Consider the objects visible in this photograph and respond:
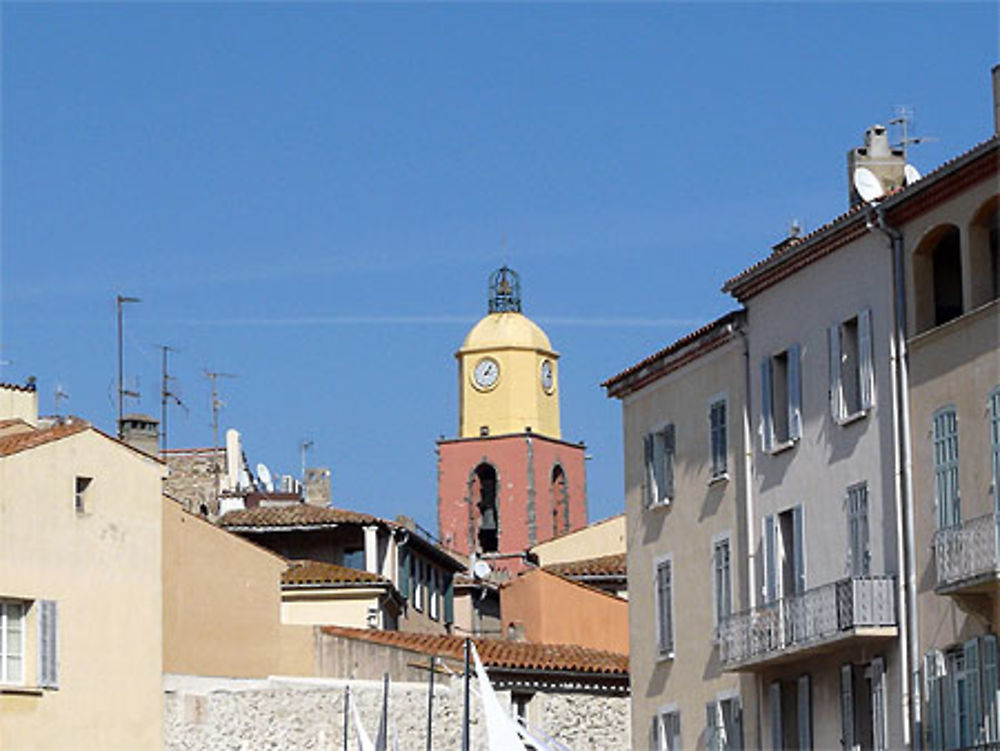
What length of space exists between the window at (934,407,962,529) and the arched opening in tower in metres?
92.2

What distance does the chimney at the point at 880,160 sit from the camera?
49.0m

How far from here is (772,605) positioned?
46531 mm

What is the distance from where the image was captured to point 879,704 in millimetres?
43844

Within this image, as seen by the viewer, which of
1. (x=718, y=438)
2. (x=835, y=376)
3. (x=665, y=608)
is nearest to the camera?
(x=835, y=376)

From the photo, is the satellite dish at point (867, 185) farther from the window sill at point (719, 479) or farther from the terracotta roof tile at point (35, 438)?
the terracotta roof tile at point (35, 438)

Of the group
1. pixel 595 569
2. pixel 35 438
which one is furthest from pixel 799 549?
pixel 595 569

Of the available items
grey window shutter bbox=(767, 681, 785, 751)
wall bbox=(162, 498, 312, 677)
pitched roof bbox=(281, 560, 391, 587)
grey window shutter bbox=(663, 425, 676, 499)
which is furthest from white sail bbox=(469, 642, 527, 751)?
pitched roof bbox=(281, 560, 391, 587)

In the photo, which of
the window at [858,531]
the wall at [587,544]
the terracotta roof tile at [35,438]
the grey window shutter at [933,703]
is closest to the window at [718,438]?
the window at [858,531]

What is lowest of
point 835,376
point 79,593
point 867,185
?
point 79,593

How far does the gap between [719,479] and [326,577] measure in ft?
61.1

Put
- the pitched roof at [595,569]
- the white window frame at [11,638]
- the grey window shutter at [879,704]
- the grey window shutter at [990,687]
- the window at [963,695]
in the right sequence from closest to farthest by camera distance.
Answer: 1. the grey window shutter at [990,687]
2. the window at [963,695]
3. the grey window shutter at [879,704]
4. the white window frame at [11,638]
5. the pitched roof at [595,569]

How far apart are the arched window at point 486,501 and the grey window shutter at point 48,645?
3248 inches

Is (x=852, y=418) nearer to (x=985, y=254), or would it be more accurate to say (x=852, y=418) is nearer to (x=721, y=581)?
(x=985, y=254)

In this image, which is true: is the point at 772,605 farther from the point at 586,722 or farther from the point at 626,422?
the point at 586,722
